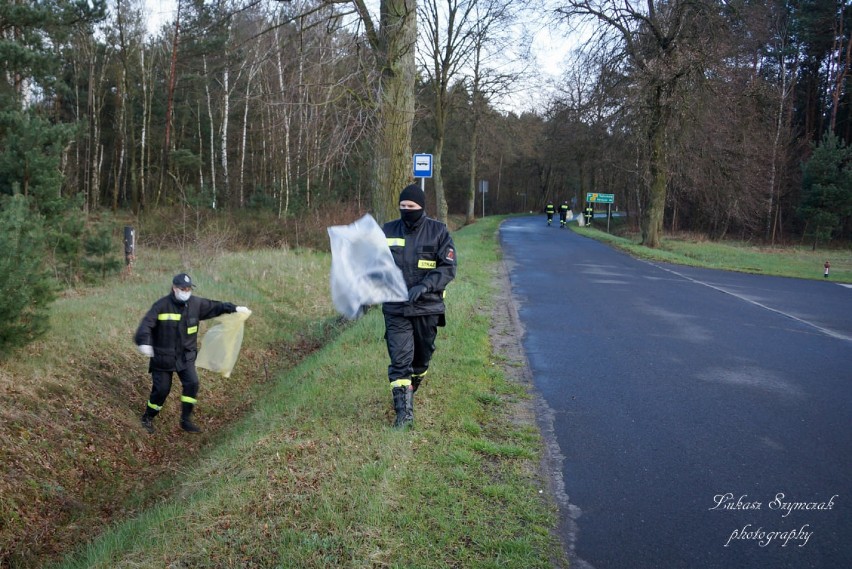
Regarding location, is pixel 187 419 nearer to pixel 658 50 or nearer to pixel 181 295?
pixel 181 295

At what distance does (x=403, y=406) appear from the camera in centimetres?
513

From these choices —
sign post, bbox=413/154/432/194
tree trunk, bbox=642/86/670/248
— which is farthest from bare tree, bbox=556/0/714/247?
sign post, bbox=413/154/432/194

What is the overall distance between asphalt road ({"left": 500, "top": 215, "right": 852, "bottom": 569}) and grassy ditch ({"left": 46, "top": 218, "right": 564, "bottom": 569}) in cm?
39

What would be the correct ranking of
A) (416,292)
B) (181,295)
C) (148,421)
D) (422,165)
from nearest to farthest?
(416,292) < (181,295) < (148,421) < (422,165)

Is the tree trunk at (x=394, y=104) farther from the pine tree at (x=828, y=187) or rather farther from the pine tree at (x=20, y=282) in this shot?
the pine tree at (x=828, y=187)

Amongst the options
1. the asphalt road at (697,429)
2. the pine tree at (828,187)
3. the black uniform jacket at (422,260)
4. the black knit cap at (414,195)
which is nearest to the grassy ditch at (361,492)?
the asphalt road at (697,429)

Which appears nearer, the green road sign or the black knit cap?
the black knit cap

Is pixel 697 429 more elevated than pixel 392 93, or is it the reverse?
pixel 392 93

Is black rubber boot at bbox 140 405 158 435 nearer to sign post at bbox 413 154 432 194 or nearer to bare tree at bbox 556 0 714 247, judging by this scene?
sign post at bbox 413 154 432 194

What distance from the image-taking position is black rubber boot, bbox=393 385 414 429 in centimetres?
511

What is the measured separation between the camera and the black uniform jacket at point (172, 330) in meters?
6.75

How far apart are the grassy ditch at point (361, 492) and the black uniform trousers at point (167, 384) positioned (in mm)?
797

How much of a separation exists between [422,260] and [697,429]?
2865 millimetres

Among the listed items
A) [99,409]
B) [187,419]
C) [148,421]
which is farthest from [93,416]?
[187,419]
